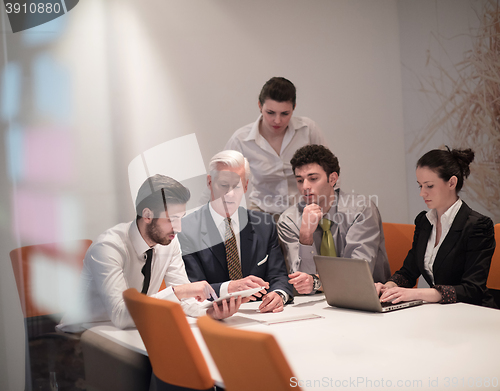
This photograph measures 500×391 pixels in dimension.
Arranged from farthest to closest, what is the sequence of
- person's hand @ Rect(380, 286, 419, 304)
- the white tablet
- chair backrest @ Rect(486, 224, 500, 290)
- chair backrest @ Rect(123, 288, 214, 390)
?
chair backrest @ Rect(486, 224, 500, 290), person's hand @ Rect(380, 286, 419, 304), the white tablet, chair backrest @ Rect(123, 288, 214, 390)

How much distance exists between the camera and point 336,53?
378 cm

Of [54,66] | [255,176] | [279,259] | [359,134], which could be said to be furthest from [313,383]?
[359,134]

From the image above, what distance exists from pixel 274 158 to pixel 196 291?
1.26 m

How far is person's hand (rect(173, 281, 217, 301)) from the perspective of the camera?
6.20 ft

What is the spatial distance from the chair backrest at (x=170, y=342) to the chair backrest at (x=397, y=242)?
169 cm

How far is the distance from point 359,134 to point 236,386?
3.17 metres

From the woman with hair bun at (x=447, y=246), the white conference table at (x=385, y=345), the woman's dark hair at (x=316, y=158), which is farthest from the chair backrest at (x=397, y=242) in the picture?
the white conference table at (x=385, y=345)

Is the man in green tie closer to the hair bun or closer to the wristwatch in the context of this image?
the wristwatch

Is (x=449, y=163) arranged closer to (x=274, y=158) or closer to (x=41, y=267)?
(x=274, y=158)

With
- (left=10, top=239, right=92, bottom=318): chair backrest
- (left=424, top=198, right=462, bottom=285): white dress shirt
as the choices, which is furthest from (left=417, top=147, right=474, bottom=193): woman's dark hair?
(left=10, top=239, right=92, bottom=318): chair backrest

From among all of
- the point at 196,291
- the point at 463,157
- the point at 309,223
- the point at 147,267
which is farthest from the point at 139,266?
the point at 463,157

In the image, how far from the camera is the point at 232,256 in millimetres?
2119

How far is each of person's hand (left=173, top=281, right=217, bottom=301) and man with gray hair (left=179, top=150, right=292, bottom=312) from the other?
0.05m

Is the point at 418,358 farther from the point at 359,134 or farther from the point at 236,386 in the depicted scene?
the point at 359,134
